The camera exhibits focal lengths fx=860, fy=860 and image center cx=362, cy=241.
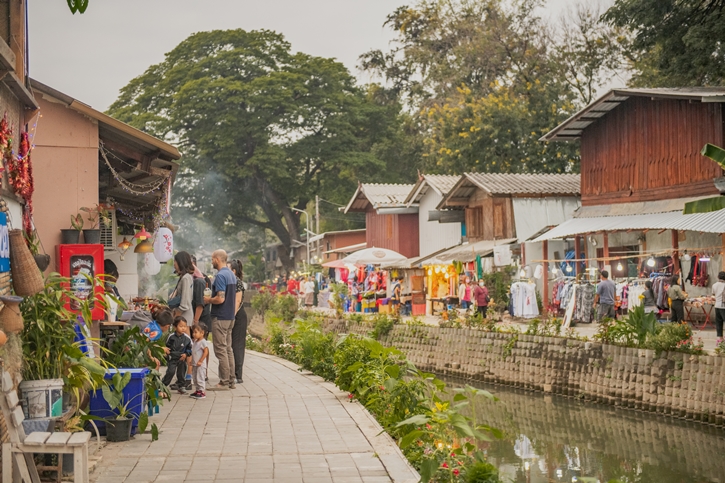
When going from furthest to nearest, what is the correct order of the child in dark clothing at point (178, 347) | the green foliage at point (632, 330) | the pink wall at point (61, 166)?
the green foliage at point (632, 330) → the pink wall at point (61, 166) → the child in dark clothing at point (178, 347)

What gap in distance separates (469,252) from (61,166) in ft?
62.3

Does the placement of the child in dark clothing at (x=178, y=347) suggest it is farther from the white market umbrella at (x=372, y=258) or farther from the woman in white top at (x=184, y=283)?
the white market umbrella at (x=372, y=258)

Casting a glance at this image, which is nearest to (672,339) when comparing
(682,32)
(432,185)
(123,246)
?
(123,246)

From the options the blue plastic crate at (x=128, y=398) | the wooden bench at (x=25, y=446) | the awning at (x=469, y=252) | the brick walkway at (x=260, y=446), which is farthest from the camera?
the awning at (x=469, y=252)

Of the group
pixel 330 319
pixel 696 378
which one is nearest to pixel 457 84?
pixel 330 319

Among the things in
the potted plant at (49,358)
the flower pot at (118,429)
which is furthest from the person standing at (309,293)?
the potted plant at (49,358)

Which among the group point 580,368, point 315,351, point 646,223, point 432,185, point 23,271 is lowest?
point 580,368

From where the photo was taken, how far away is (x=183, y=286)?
38.9 feet

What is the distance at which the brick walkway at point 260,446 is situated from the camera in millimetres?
6645

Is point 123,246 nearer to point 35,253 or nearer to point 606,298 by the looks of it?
point 35,253

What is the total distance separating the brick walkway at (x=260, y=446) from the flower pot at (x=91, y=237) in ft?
8.24

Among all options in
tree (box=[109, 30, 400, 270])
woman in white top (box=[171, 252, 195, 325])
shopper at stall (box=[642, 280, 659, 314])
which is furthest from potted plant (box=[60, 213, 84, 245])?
tree (box=[109, 30, 400, 270])

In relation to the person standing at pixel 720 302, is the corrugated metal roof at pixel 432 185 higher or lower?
higher

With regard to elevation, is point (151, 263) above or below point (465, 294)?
above
